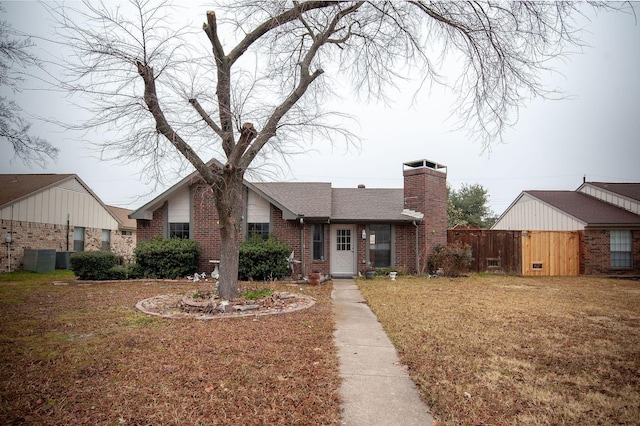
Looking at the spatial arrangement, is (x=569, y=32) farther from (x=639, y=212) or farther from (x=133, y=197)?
(x=639, y=212)

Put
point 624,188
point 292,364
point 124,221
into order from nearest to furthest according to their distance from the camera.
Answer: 1. point 292,364
2. point 624,188
3. point 124,221

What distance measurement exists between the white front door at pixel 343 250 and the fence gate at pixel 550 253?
817cm

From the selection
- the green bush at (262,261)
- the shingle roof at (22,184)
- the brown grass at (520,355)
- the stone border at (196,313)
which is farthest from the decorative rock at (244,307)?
the shingle roof at (22,184)

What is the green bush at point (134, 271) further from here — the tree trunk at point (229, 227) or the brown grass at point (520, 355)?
the brown grass at point (520, 355)

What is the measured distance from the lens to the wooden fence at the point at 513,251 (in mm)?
16672

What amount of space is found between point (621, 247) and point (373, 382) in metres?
19.0

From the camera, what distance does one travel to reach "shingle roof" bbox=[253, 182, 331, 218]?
1480 centimetres

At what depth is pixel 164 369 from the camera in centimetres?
425

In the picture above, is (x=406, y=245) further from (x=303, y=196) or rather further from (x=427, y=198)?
(x=303, y=196)

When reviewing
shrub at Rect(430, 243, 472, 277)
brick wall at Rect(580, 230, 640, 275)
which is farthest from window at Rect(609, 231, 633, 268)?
shrub at Rect(430, 243, 472, 277)

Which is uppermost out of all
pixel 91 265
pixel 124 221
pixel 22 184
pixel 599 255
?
pixel 22 184

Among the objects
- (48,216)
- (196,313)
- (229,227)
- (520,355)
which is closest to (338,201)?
(229,227)

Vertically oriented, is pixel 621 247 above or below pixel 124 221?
below

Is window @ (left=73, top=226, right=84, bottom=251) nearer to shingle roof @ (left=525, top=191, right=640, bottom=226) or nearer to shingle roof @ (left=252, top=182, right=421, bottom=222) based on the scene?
shingle roof @ (left=252, top=182, right=421, bottom=222)
